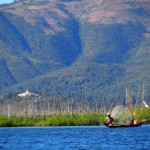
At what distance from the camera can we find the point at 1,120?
15388 centimetres

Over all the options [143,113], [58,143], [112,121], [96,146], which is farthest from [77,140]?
[143,113]

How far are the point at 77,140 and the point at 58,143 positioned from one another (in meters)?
4.83

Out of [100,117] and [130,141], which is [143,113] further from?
[130,141]

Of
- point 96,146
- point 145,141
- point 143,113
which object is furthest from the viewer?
point 143,113

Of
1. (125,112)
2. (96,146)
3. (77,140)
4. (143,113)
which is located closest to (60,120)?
(143,113)

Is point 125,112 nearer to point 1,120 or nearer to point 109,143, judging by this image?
point 1,120

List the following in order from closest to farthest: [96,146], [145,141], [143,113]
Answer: [96,146] → [145,141] → [143,113]

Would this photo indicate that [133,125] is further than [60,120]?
No

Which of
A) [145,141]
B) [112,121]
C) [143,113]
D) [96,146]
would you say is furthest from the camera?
[143,113]

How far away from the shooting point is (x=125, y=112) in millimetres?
128625

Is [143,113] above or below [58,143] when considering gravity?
above

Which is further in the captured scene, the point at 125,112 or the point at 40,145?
the point at 125,112

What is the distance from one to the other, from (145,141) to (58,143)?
793 centimetres

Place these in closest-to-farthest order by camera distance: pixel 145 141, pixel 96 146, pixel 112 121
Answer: pixel 96 146
pixel 145 141
pixel 112 121
